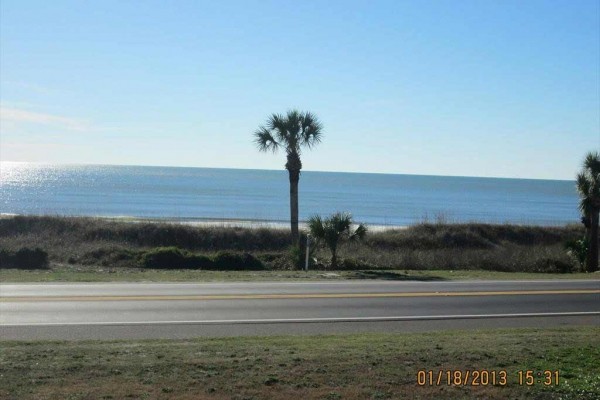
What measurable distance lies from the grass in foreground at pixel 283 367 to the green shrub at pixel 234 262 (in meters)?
16.6

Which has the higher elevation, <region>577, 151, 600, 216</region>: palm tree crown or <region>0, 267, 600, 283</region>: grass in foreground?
<region>577, 151, 600, 216</region>: palm tree crown

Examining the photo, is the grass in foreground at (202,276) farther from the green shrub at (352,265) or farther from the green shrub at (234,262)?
the green shrub at (234,262)

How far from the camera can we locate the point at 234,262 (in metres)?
27.6

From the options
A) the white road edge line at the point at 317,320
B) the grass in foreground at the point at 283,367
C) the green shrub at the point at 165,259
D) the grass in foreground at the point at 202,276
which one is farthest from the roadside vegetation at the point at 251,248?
the grass in foreground at the point at 283,367

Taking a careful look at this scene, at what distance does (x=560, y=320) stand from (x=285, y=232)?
27.8 metres

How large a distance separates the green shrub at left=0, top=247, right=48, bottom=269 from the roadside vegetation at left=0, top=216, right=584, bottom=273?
33 millimetres

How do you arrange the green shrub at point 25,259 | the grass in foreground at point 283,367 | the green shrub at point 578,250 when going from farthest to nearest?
the green shrub at point 578,250, the green shrub at point 25,259, the grass in foreground at point 283,367

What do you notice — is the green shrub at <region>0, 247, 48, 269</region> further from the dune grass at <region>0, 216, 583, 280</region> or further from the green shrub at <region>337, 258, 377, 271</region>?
the green shrub at <region>337, 258, 377, 271</region>

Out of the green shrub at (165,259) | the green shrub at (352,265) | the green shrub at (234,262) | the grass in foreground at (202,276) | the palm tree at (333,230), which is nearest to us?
the grass in foreground at (202,276)

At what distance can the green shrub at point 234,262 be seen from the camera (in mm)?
27375

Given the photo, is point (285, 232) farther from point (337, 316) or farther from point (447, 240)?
point (337, 316)

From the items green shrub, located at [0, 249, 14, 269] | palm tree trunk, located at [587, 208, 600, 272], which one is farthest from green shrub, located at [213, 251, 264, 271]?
palm tree trunk, located at [587, 208, 600, 272]

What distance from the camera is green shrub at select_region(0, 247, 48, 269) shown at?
24234mm

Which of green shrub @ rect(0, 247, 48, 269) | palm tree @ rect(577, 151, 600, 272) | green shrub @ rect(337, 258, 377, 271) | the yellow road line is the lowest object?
green shrub @ rect(337, 258, 377, 271)
